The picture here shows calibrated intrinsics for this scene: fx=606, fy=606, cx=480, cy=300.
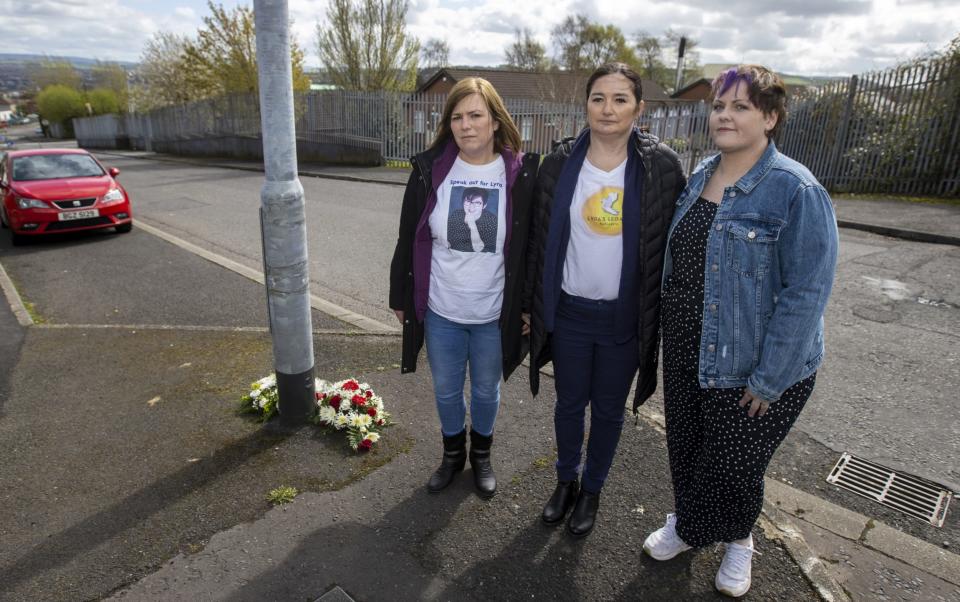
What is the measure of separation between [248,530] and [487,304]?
1.50 m

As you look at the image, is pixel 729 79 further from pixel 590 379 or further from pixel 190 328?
pixel 190 328

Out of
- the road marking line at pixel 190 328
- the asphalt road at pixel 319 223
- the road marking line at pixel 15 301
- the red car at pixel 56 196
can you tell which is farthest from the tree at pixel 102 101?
the road marking line at pixel 190 328

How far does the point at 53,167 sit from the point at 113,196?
1.55m

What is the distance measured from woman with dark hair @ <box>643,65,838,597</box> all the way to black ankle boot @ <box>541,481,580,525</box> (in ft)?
1.97

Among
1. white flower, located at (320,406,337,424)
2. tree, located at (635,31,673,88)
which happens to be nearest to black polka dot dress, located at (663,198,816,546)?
white flower, located at (320,406,337,424)

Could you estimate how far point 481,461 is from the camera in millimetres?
3109

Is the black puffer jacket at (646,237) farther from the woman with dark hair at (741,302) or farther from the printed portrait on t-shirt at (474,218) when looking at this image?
the printed portrait on t-shirt at (474,218)

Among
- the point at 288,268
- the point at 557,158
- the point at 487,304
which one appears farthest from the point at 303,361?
the point at 557,158

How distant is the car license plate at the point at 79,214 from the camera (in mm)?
9242

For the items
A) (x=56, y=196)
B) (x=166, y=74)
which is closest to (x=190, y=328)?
(x=56, y=196)

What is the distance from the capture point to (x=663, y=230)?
2.37 metres

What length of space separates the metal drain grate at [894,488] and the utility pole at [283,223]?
306 centimetres

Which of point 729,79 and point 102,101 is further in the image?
point 102,101

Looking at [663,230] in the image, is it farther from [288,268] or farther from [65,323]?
[65,323]
